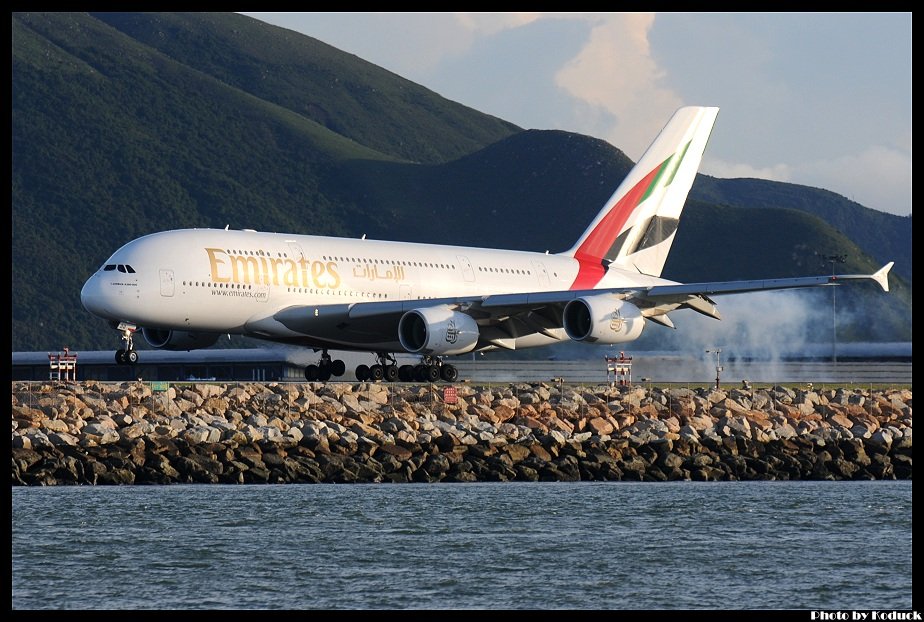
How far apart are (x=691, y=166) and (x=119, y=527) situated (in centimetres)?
3361

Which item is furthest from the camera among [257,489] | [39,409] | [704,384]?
[704,384]

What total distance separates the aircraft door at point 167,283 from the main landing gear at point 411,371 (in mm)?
7861

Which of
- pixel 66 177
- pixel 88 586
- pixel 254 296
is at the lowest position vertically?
pixel 88 586

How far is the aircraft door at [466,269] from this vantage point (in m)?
50.9

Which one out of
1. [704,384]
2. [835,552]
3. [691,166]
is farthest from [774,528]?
[691,166]

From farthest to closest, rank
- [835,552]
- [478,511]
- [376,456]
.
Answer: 1. [376,456]
2. [478,511]
3. [835,552]

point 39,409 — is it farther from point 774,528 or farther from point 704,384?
point 704,384

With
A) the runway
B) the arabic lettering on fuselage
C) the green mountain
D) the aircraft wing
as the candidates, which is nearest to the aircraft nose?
the aircraft wing

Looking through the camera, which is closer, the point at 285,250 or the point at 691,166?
the point at 285,250

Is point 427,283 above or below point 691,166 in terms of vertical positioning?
below

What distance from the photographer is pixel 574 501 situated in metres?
34.6

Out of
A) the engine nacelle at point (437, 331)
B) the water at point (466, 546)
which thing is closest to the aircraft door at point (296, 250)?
the engine nacelle at point (437, 331)

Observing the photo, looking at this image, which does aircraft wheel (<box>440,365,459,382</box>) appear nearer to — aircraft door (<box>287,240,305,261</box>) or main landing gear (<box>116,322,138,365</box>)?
aircraft door (<box>287,240,305,261</box>)

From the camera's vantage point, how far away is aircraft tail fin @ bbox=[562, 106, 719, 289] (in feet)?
185
